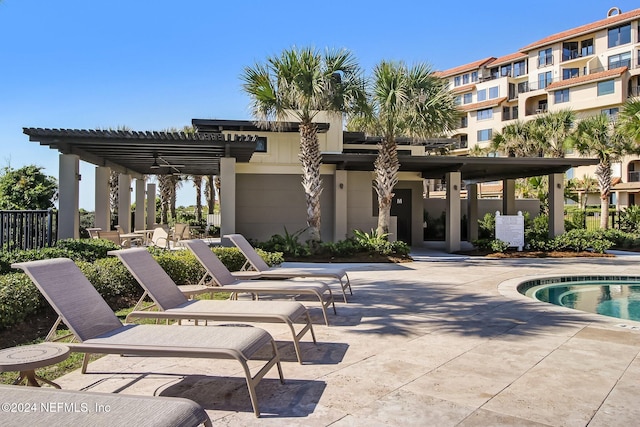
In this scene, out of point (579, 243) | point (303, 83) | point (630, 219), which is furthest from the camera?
point (630, 219)

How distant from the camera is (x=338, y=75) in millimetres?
14742

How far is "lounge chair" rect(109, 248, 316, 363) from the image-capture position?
4812mm

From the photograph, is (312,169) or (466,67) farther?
(466,67)

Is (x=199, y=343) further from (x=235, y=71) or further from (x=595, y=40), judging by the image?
(x=595, y=40)

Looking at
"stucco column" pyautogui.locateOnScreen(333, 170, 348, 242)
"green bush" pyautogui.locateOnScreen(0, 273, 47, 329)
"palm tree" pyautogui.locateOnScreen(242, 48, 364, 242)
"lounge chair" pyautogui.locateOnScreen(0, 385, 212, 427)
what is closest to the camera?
"lounge chair" pyautogui.locateOnScreen(0, 385, 212, 427)

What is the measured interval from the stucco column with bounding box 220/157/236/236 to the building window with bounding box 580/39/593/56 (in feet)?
155

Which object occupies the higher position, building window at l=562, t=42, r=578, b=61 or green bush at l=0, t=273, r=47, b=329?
building window at l=562, t=42, r=578, b=61

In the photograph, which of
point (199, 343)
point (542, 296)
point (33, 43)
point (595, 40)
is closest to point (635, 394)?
point (199, 343)

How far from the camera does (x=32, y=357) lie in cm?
318

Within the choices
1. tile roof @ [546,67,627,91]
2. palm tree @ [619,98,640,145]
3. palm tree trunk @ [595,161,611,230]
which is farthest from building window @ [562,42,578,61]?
palm tree @ [619,98,640,145]

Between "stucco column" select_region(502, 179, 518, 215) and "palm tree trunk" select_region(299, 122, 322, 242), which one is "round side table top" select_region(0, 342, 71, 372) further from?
"stucco column" select_region(502, 179, 518, 215)

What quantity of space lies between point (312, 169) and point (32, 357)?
1278 centimetres

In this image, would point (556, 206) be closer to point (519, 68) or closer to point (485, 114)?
point (485, 114)

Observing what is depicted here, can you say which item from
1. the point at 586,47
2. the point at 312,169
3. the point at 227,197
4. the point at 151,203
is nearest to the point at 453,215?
the point at 312,169
